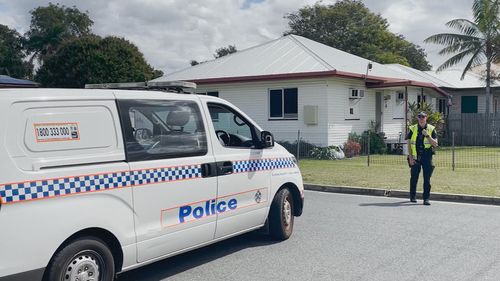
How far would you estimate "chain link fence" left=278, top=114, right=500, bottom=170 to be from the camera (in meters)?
17.4

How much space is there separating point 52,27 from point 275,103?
37344 millimetres

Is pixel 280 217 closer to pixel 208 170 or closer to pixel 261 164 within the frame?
pixel 261 164

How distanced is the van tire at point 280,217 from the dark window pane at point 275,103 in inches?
560

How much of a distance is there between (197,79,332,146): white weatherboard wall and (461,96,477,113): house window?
1670 centimetres

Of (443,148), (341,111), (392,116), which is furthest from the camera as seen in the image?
(443,148)

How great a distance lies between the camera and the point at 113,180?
4582 millimetres

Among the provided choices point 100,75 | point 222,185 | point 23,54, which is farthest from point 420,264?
point 23,54

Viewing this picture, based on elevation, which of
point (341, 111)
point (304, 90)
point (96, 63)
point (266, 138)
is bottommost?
point (266, 138)

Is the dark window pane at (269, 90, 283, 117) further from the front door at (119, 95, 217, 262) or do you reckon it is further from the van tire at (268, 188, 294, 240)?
the front door at (119, 95, 217, 262)

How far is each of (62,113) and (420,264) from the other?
163 inches

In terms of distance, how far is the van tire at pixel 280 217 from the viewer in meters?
6.83

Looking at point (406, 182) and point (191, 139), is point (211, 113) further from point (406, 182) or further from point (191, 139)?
point (406, 182)

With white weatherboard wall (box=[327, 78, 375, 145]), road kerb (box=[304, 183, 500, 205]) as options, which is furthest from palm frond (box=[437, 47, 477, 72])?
road kerb (box=[304, 183, 500, 205])

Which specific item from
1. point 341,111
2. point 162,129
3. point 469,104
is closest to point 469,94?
point 469,104
